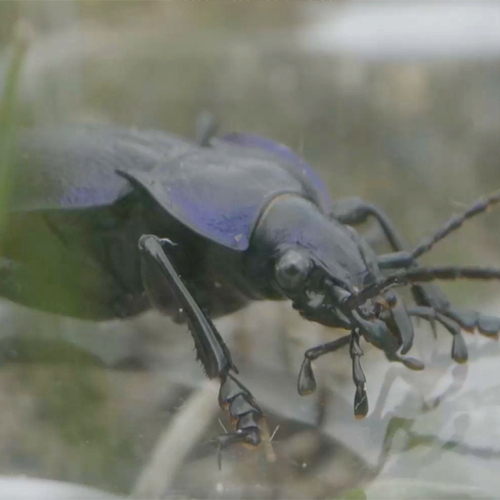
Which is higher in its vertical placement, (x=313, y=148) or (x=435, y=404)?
(x=313, y=148)

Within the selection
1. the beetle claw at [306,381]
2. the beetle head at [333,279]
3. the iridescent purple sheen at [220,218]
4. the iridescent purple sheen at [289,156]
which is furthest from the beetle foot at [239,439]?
the iridescent purple sheen at [289,156]

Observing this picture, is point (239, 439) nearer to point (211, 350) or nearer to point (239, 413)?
point (239, 413)

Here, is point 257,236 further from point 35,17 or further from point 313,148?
point 35,17

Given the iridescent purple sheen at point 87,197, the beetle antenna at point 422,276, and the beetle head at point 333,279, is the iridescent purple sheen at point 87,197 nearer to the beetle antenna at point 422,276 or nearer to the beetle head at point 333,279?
the beetle head at point 333,279

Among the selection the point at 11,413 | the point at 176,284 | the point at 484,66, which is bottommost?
the point at 11,413

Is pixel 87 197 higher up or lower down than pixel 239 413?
higher up

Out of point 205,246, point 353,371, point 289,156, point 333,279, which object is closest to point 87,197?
point 205,246

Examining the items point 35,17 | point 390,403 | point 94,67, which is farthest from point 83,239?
point 94,67

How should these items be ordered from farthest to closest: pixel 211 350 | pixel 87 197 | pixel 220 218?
1. pixel 87 197
2. pixel 220 218
3. pixel 211 350
